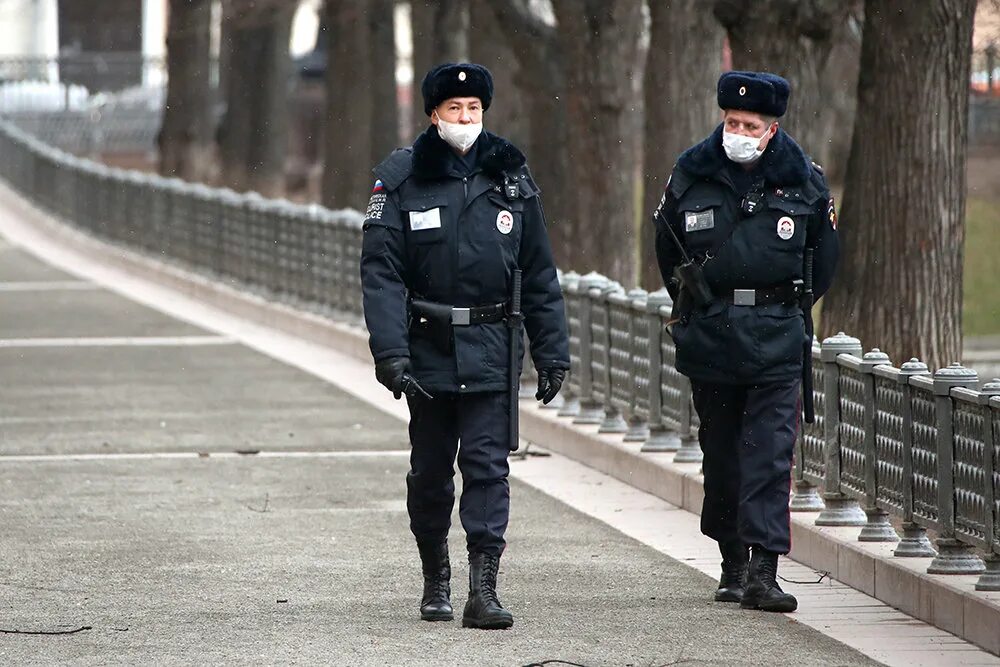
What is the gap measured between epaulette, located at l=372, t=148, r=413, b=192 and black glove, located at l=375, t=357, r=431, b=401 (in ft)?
2.03

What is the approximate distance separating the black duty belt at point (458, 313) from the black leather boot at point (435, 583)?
2.70ft

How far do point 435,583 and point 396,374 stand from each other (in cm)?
85

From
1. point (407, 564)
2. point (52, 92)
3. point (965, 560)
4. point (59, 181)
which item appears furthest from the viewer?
point (52, 92)

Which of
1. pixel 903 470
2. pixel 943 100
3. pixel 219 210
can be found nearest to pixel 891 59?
pixel 943 100

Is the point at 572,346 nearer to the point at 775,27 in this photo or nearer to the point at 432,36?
the point at 775,27

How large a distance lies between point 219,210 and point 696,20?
812 centimetres

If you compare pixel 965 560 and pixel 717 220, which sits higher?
pixel 717 220

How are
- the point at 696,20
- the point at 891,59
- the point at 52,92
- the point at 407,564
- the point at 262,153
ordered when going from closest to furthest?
the point at 407,564, the point at 891,59, the point at 696,20, the point at 262,153, the point at 52,92

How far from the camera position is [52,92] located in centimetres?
6469

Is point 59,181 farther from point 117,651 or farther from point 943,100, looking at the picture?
point 117,651

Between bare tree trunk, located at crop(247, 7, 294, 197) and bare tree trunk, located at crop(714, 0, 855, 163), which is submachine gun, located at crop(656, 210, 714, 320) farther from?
bare tree trunk, located at crop(247, 7, 294, 197)

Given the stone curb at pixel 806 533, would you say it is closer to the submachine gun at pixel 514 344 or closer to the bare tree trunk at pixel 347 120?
the submachine gun at pixel 514 344

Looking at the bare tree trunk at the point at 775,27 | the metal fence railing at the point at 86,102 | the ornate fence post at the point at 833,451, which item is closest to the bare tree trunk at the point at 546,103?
the bare tree trunk at the point at 775,27

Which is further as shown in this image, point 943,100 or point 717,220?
point 943,100
